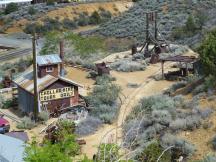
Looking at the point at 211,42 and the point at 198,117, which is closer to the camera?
the point at 198,117

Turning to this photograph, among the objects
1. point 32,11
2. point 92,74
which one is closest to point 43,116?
point 92,74

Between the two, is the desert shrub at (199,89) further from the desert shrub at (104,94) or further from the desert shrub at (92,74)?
→ the desert shrub at (92,74)

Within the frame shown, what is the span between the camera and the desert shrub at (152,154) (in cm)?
2166

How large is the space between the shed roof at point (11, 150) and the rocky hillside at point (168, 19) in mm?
33843

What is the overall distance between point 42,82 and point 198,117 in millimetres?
12217

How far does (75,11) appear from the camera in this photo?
293ft

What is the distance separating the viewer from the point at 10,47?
6700 centimetres

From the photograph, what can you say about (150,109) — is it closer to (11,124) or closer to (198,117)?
(198,117)

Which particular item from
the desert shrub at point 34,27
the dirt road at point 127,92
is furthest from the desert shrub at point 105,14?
the dirt road at point 127,92

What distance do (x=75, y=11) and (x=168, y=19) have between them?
87.0 feet

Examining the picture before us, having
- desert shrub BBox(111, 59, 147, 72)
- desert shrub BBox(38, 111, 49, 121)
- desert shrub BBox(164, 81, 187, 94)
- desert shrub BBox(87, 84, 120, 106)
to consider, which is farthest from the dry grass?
desert shrub BBox(111, 59, 147, 72)

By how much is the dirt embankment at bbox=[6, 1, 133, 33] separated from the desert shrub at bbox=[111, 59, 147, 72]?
40.6 meters

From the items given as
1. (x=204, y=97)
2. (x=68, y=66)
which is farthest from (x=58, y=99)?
(x=68, y=66)

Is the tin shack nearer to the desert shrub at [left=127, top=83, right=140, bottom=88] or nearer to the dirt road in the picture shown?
the dirt road
